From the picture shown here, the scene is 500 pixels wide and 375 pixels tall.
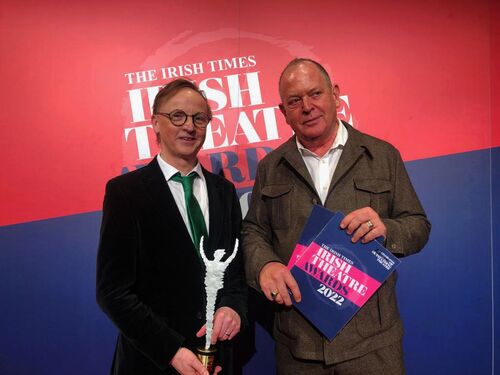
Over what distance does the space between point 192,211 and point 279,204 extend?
0.38m

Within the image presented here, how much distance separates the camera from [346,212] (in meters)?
1.50

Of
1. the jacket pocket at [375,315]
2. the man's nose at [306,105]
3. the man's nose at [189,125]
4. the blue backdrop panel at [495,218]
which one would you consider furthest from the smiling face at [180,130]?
the blue backdrop panel at [495,218]

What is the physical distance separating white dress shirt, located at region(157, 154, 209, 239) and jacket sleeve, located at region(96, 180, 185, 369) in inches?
8.0

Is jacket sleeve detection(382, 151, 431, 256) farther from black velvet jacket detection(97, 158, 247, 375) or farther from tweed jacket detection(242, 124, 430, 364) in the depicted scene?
black velvet jacket detection(97, 158, 247, 375)

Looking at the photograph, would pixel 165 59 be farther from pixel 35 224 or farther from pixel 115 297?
pixel 115 297

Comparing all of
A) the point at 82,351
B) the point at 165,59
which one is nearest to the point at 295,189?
the point at 165,59

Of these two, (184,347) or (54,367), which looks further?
(54,367)

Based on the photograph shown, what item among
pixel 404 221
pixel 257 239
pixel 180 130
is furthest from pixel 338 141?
pixel 180 130

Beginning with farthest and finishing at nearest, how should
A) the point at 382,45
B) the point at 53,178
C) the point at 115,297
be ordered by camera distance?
the point at 382,45 → the point at 53,178 → the point at 115,297

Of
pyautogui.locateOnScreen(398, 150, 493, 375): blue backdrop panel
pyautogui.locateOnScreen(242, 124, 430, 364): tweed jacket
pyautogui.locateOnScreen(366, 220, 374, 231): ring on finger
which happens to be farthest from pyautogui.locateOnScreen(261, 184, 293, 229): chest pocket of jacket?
pyautogui.locateOnScreen(398, 150, 493, 375): blue backdrop panel

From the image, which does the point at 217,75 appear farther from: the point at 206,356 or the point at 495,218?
the point at 495,218

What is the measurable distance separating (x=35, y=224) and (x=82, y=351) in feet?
2.49

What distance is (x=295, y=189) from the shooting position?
5.23ft

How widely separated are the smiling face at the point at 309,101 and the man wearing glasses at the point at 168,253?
1.20 ft
